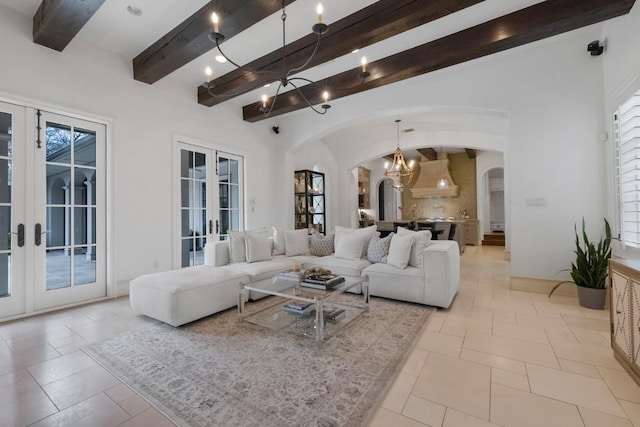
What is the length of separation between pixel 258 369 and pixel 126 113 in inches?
151

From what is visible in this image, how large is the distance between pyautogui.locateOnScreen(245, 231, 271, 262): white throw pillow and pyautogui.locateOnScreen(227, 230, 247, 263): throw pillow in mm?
102

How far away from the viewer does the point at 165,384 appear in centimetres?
189

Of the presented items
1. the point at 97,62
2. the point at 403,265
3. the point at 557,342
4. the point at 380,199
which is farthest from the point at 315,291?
the point at 380,199

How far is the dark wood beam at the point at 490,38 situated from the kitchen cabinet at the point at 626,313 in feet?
7.67

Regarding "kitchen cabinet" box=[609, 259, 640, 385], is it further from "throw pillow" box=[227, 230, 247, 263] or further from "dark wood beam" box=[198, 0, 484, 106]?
"throw pillow" box=[227, 230, 247, 263]

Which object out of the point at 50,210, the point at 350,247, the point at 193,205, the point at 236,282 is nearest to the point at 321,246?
the point at 350,247

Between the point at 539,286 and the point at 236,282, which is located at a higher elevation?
the point at 236,282

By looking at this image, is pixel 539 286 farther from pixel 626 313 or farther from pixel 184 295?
pixel 184 295

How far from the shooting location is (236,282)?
3.29 m

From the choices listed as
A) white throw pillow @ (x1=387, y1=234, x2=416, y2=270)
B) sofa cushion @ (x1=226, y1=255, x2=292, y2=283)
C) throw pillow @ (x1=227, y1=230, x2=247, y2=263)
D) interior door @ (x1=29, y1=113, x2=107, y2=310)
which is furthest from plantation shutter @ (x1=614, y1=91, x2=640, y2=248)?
interior door @ (x1=29, y1=113, x2=107, y2=310)

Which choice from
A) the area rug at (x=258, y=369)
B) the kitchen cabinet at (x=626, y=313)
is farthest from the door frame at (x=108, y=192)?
the kitchen cabinet at (x=626, y=313)

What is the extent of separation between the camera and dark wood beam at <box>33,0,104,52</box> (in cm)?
262

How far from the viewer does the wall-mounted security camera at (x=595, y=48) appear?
3.39 meters

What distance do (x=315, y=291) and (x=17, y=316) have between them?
3232 mm
